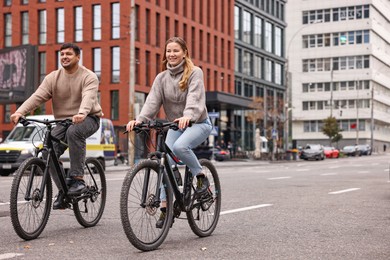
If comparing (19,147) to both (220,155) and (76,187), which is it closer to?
(76,187)

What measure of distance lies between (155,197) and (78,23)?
4957cm

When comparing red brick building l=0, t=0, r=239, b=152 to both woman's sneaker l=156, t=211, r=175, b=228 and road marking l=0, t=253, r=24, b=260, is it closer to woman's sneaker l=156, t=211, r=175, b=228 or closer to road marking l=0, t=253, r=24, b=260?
woman's sneaker l=156, t=211, r=175, b=228

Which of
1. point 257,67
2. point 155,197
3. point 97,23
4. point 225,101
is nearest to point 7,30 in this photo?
point 97,23

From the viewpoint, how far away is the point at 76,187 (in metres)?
7.17

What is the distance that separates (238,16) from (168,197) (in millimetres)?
66224

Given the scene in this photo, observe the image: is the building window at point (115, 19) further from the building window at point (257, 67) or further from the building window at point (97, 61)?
the building window at point (257, 67)

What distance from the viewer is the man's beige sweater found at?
7207 mm

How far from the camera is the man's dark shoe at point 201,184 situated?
6875 millimetres

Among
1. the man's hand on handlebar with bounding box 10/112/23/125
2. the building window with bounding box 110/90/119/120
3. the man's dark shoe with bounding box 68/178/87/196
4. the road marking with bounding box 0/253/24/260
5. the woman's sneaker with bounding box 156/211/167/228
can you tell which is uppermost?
the building window with bounding box 110/90/119/120

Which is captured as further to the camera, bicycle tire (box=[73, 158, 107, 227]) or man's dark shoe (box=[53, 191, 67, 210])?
bicycle tire (box=[73, 158, 107, 227])

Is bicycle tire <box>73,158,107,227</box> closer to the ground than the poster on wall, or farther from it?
closer to the ground

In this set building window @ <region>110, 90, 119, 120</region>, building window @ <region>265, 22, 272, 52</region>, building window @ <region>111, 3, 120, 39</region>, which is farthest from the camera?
building window @ <region>265, 22, 272, 52</region>

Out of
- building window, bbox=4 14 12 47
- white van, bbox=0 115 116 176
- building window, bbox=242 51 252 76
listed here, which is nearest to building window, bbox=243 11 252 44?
building window, bbox=242 51 252 76

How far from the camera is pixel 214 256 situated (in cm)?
567
